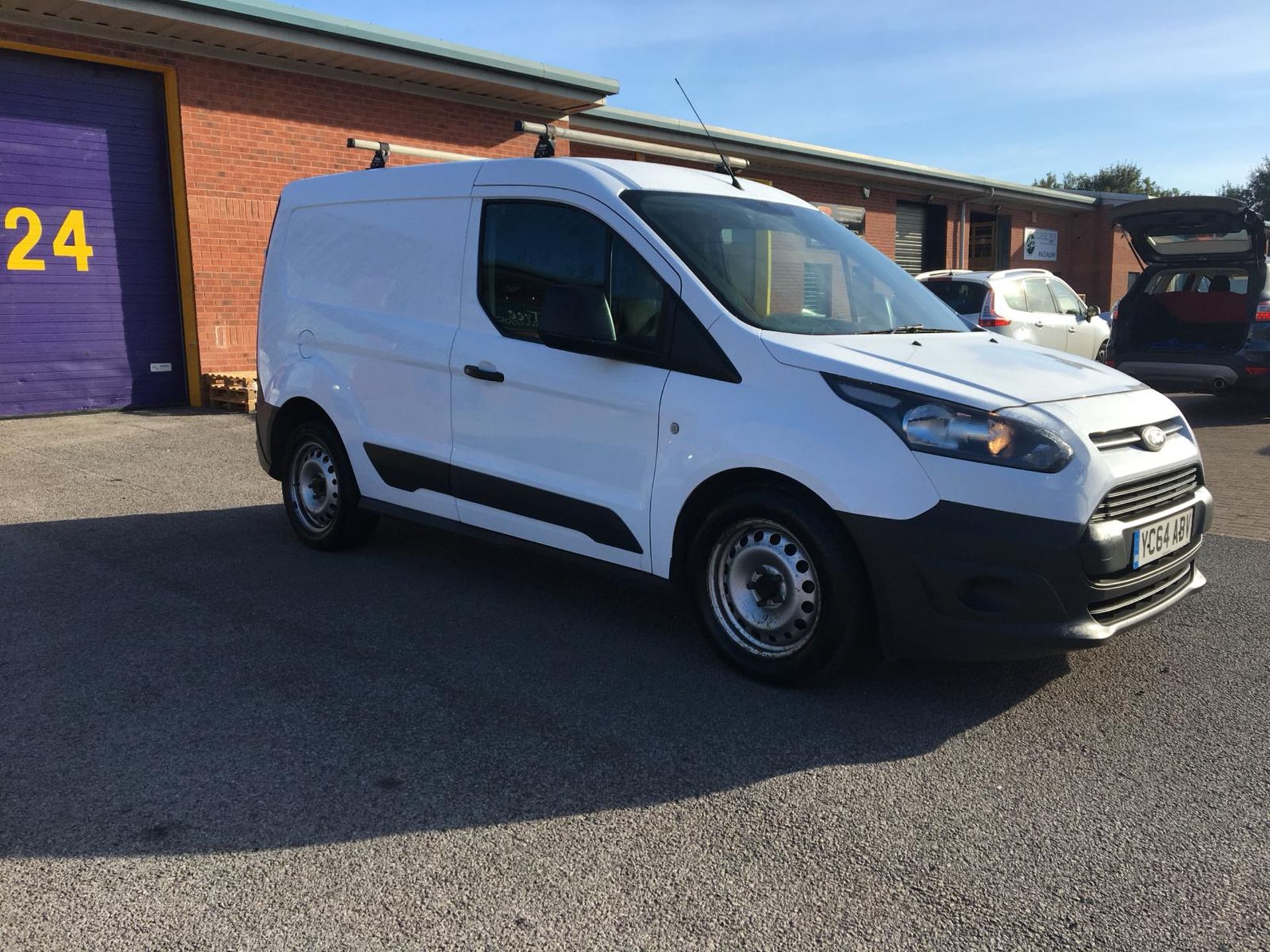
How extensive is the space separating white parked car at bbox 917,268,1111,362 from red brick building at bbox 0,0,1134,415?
15.5ft

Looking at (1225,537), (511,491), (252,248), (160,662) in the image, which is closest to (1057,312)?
(1225,537)

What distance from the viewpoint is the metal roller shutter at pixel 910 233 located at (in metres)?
25.2

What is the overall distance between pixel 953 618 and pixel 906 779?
23.4 inches

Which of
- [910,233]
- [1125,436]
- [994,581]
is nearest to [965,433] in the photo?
[994,581]

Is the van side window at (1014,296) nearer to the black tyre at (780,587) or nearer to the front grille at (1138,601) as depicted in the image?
the front grille at (1138,601)

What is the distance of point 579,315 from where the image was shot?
4.21m

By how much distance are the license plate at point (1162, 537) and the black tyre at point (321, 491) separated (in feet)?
12.6

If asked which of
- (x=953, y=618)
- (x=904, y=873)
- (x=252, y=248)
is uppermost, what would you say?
(x=252, y=248)

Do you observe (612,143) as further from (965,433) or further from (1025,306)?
(1025,306)

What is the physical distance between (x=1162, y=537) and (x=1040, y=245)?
29034 mm

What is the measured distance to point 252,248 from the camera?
41.5 feet

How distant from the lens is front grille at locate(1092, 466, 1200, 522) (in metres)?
3.58

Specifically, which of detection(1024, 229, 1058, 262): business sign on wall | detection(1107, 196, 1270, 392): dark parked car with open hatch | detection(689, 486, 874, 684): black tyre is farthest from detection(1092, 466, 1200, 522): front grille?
detection(1024, 229, 1058, 262): business sign on wall

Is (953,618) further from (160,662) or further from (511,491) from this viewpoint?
(160,662)
